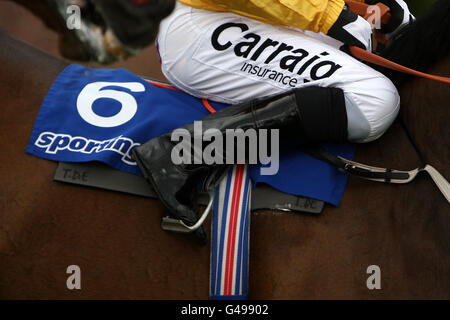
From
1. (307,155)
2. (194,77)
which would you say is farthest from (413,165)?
(194,77)

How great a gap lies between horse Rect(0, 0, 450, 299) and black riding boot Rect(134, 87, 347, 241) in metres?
0.12

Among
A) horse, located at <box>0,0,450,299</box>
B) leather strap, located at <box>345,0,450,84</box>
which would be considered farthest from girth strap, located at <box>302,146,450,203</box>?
leather strap, located at <box>345,0,450,84</box>

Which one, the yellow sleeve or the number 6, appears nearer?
the yellow sleeve

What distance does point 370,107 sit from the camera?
147cm

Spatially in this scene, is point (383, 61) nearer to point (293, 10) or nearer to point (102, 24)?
point (293, 10)

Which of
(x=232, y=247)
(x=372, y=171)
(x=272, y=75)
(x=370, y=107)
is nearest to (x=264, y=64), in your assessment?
(x=272, y=75)

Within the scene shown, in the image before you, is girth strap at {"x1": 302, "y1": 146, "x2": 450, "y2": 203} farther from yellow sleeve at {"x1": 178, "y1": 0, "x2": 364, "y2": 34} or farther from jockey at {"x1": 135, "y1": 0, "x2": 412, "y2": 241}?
yellow sleeve at {"x1": 178, "y1": 0, "x2": 364, "y2": 34}

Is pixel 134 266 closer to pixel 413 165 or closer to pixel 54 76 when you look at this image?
pixel 54 76

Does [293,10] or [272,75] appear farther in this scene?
[272,75]

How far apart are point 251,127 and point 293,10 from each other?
35 centimetres

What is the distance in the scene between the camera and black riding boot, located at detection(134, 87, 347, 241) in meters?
1.46

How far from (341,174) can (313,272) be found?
316 mm

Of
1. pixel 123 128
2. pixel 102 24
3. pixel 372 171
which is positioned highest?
pixel 102 24

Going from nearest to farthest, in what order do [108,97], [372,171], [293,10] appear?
[293,10]
[372,171]
[108,97]
